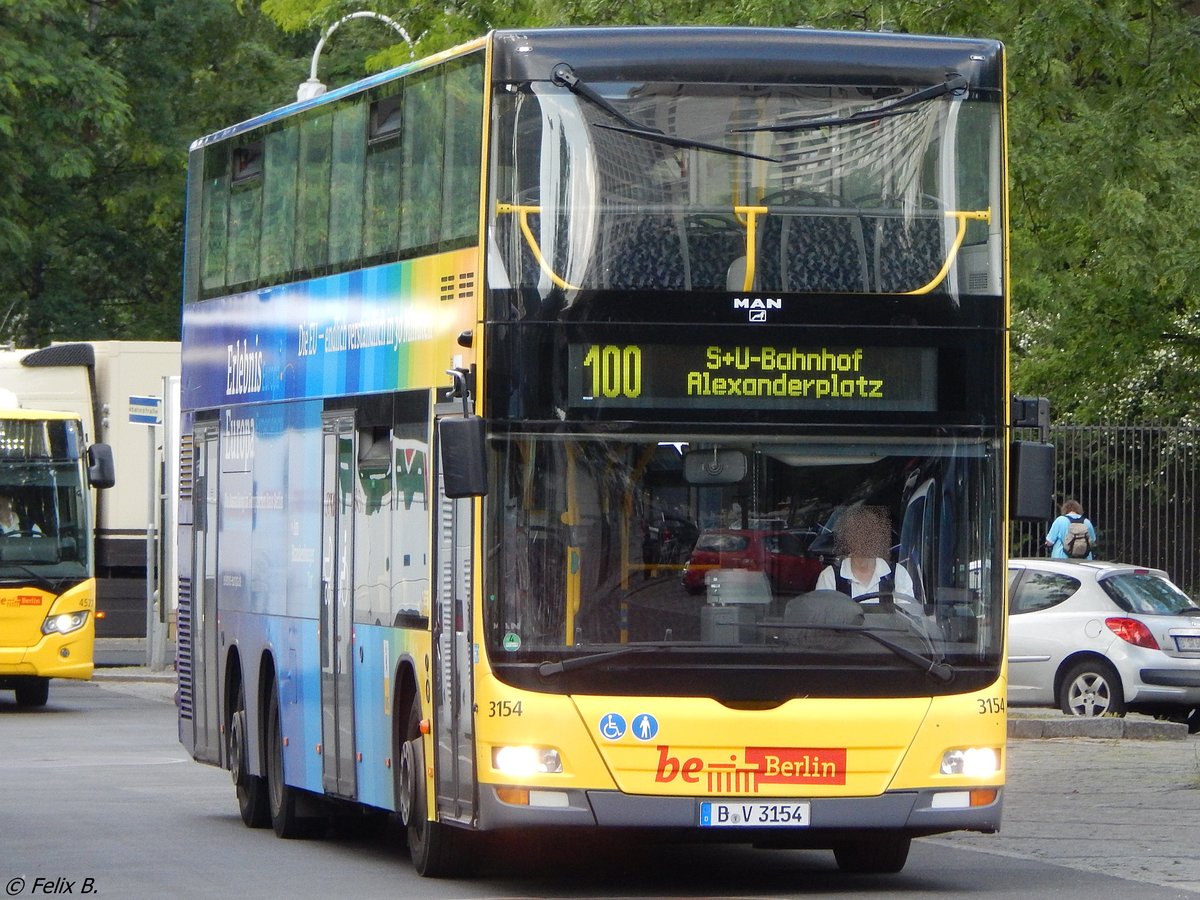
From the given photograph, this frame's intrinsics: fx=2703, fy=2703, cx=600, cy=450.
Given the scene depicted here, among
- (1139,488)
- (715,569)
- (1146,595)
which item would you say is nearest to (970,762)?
(715,569)

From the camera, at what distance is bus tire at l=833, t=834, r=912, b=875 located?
1287 cm

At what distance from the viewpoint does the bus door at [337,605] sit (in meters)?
13.8

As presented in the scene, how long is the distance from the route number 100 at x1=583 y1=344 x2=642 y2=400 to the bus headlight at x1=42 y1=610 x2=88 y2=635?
15836 millimetres

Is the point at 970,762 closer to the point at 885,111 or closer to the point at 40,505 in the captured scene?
the point at 885,111

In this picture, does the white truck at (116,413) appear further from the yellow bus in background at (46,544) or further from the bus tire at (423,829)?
the bus tire at (423,829)

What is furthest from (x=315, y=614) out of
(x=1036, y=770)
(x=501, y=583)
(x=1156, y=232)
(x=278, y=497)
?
(x=1156, y=232)

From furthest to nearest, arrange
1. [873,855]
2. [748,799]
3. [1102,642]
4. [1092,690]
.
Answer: [1092,690], [1102,642], [873,855], [748,799]

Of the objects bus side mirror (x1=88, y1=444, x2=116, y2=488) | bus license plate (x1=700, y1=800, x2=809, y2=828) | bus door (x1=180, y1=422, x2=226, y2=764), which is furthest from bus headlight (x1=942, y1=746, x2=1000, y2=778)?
bus side mirror (x1=88, y1=444, x2=116, y2=488)

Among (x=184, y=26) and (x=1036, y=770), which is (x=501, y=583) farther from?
(x=184, y=26)

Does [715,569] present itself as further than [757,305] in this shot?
No

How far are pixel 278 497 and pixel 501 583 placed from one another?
4011 millimetres

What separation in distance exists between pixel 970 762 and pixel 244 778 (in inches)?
225

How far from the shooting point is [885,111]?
38.3ft

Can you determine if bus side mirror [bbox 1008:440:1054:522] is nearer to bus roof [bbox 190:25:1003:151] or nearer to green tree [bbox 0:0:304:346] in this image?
bus roof [bbox 190:25:1003:151]
